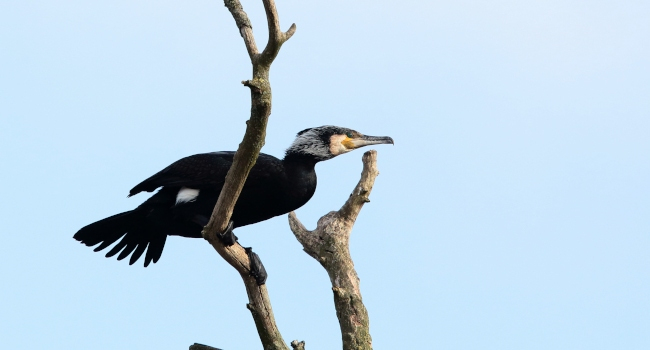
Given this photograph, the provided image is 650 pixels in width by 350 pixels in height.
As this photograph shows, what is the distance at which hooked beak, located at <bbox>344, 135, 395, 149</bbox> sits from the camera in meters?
5.73

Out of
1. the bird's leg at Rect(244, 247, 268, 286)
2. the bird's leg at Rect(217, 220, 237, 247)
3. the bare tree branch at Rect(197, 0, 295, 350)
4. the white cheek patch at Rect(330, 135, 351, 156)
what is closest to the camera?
the bare tree branch at Rect(197, 0, 295, 350)

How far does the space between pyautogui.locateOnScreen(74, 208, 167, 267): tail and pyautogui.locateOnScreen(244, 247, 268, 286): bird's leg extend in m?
1.06

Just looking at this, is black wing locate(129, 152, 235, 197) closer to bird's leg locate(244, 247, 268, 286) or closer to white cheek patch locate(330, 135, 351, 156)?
bird's leg locate(244, 247, 268, 286)

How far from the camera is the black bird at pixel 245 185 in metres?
5.23

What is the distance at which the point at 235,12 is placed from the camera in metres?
4.11

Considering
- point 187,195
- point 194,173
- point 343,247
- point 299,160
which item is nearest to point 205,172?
point 194,173

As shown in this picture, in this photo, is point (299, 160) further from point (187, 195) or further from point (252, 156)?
point (252, 156)

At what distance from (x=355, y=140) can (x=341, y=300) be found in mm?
1124

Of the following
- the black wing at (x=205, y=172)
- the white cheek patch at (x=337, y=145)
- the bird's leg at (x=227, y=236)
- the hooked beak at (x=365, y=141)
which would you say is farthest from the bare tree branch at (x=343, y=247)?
the bird's leg at (x=227, y=236)

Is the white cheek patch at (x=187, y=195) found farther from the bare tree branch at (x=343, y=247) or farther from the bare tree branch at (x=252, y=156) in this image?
the bare tree branch at (x=343, y=247)

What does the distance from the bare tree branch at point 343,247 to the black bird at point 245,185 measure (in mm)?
293

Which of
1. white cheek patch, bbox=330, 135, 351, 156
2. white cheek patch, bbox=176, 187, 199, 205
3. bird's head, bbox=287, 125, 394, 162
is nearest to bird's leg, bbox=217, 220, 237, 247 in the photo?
white cheek patch, bbox=176, 187, 199, 205

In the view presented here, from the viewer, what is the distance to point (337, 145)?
18.5 feet

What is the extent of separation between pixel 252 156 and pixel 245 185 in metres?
1.09
